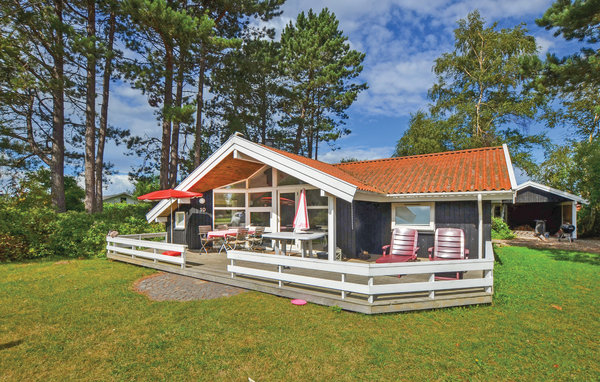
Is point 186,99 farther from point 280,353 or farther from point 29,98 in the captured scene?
point 280,353

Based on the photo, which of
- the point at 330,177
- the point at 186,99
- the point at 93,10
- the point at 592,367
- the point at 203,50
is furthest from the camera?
the point at 186,99

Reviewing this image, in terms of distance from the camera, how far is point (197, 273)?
7320mm

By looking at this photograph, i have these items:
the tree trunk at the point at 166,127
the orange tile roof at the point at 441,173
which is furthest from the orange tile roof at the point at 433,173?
the tree trunk at the point at 166,127

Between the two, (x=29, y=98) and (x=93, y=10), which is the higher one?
(x=93, y=10)

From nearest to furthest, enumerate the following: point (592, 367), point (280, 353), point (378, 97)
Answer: point (592, 367)
point (280, 353)
point (378, 97)

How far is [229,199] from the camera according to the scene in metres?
10.7

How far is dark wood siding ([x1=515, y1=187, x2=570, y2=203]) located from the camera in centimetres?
1752

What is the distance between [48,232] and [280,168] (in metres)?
9.65

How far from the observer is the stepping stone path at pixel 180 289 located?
6.02 metres

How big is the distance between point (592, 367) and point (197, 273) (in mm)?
7229

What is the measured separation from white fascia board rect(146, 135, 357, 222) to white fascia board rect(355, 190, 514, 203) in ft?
2.59

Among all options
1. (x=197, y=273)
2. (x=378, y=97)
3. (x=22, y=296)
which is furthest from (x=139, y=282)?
(x=378, y=97)

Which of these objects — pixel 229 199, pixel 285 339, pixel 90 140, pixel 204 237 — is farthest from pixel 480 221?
pixel 90 140

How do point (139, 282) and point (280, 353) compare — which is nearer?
point (280, 353)
